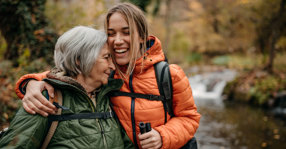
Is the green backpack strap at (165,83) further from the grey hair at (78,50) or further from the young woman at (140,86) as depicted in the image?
the grey hair at (78,50)

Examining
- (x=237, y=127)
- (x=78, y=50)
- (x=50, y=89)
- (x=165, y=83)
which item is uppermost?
(x=78, y=50)

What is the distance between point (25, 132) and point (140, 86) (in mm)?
1024

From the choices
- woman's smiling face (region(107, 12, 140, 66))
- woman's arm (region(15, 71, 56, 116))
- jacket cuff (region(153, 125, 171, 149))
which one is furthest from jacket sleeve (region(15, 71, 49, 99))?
jacket cuff (region(153, 125, 171, 149))

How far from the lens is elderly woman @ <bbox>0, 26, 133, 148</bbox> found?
151 cm

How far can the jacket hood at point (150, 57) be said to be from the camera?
204 cm

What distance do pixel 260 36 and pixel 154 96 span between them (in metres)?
15.8

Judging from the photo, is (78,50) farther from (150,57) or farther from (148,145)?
(148,145)

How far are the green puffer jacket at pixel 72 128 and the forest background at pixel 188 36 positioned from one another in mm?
991

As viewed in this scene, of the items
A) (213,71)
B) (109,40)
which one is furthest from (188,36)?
(109,40)

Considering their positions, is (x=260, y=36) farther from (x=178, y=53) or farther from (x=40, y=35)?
(x=40, y=35)

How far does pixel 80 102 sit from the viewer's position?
1.76 m

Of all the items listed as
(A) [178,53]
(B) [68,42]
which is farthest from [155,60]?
(A) [178,53]

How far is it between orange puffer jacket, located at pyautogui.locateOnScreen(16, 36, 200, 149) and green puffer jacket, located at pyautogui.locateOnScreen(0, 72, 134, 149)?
0.13 m

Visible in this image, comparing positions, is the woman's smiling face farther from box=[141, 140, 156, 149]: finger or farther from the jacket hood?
box=[141, 140, 156, 149]: finger
